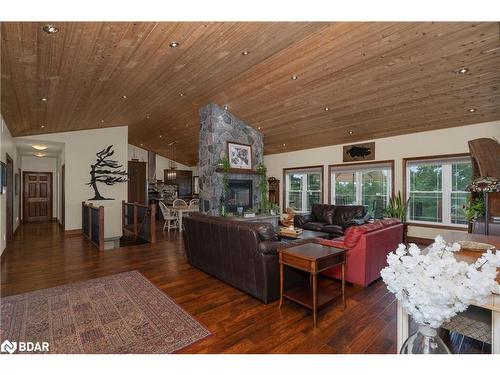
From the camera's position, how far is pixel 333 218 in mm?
6398

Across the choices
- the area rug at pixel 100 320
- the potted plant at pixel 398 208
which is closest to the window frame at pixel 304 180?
the potted plant at pixel 398 208

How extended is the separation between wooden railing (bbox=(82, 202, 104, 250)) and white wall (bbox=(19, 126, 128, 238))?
1.52 feet

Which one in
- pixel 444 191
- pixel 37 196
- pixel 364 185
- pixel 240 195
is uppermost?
pixel 364 185

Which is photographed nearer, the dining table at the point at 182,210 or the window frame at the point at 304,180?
the dining table at the point at 182,210

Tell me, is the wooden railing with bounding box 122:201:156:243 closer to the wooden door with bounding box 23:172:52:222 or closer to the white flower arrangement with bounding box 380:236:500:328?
the wooden door with bounding box 23:172:52:222

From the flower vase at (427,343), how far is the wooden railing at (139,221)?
5607 millimetres

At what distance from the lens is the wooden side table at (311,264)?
2469 mm

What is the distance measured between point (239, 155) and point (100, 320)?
17.8ft

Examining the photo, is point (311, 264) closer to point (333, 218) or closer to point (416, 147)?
point (333, 218)

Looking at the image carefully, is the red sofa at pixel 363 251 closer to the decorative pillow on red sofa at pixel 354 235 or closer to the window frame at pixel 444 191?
the decorative pillow on red sofa at pixel 354 235

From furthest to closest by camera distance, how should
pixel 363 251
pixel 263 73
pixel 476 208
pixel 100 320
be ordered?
1. pixel 263 73
2. pixel 476 208
3. pixel 363 251
4. pixel 100 320

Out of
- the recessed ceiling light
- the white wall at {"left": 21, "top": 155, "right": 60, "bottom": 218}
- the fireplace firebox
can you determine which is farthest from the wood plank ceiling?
the white wall at {"left": 21, "top": 155, "right": 60, "bottom": 218}

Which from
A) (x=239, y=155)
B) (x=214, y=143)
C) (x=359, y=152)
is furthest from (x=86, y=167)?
(x=359, y=152)
